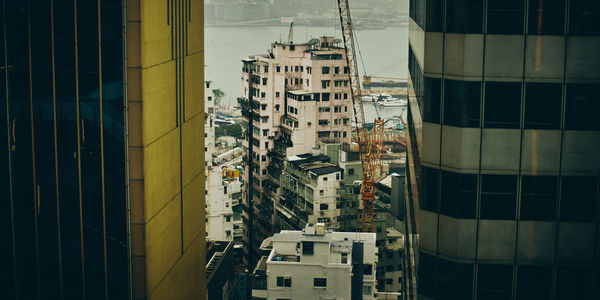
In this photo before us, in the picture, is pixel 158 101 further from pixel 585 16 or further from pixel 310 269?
pixel 310 269

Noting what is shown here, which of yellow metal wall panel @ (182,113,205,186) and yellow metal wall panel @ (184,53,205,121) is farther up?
yellow metal wall panel @ (184,53,205,121)

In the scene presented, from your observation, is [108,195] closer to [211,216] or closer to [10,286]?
Result: [10,286]

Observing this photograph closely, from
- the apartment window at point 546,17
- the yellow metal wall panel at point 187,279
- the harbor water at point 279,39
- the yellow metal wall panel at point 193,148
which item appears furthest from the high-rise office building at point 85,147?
the harbor water at point 279,39

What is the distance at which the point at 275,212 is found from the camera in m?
52.9

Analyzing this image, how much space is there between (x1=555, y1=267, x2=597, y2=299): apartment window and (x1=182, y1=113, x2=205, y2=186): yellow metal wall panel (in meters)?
7.83

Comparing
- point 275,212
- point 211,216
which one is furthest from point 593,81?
point 275,212

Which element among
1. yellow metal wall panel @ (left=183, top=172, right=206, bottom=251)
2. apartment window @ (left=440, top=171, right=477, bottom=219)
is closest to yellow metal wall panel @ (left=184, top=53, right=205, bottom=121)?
yellow metal wall panel @ (left=183, top=172, right=206, bottom=251)

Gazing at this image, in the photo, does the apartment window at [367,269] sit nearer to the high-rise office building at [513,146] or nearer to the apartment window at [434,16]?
the high-rise office building at [513,146]

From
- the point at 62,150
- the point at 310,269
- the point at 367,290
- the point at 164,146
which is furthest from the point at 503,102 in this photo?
the point at 367,290

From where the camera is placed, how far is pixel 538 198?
970 centimetres

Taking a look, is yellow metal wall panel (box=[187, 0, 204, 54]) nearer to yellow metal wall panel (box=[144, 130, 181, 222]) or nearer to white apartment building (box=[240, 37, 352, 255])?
yellow metal wall panel (box=[144, 130, 181, 222])

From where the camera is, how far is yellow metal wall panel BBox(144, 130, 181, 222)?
12.3 meters

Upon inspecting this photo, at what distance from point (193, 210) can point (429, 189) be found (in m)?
7.34

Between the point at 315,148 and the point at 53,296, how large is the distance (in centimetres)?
4091
